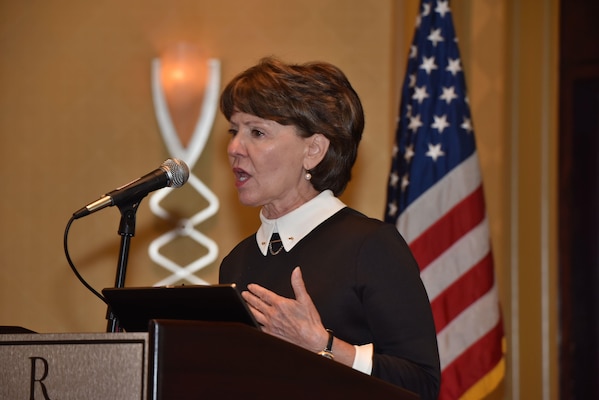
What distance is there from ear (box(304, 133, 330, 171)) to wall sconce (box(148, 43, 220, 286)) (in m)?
2.48

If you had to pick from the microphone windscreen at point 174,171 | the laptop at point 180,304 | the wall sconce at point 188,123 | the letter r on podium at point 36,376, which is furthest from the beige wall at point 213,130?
the letter r on podium at point 36,376

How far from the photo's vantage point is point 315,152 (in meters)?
2.59

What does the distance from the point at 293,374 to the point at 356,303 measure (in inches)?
22.6

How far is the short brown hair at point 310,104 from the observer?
2496 mm

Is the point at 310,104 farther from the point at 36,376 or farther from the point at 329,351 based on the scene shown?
the point at 36,376

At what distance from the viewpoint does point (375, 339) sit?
2238mm

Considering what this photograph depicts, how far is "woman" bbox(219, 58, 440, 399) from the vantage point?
2203mm

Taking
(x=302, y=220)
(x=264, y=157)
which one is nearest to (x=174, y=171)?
(x=264, y=157)

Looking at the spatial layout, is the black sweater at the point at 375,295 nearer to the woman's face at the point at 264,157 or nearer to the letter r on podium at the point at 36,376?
the woman's face at the point at 264,157

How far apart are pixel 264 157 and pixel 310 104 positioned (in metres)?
0.20

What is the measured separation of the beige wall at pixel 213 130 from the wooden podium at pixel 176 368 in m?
3.19

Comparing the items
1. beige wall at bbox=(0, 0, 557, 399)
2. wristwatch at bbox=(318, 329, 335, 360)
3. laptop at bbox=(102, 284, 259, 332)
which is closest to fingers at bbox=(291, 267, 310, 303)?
wristwatch at bbox=(318, 329, 335, 360)

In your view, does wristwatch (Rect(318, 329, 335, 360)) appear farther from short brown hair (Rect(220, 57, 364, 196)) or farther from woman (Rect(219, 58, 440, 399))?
short brown hair (Rect(220, 57, 364, 196))
